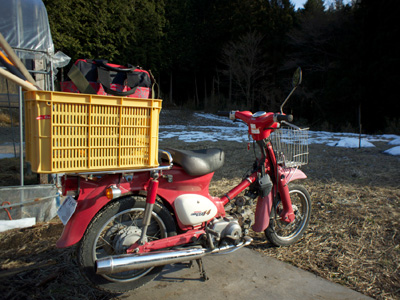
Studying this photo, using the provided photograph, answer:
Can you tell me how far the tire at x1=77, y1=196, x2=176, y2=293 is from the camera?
6.36ft

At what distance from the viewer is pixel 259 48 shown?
2356 cm

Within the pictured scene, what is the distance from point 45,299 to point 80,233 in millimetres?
587

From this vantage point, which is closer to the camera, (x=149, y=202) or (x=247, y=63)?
(x=149, y=202)

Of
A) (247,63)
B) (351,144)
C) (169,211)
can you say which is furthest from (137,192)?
(247,63)

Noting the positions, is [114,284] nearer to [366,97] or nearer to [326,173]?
[326,173]

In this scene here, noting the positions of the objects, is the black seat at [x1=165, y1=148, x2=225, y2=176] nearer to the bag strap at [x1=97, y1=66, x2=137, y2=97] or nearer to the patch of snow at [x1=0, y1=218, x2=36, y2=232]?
the bag strap at [x1=97, y1=66, x2=137, y2=97]

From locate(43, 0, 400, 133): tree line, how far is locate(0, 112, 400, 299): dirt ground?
27.5ft

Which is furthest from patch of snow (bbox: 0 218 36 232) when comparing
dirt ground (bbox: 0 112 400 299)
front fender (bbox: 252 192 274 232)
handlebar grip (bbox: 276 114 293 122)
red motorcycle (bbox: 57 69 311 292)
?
handlebar grip (bbox: 276 114 293 122)

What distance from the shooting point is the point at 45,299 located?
6.85 ft

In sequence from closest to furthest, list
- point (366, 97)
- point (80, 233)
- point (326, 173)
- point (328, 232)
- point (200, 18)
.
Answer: point (80, 233) < point (328, 232) < point (326, 173) < point (366, 97) < point (200, 18)

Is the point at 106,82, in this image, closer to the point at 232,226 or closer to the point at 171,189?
the point at 171,189

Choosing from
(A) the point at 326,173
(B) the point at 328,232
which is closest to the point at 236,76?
(A) the point at 326,173

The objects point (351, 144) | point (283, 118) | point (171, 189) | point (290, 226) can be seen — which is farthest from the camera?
point (351, 144)

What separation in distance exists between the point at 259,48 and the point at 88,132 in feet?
77.5
